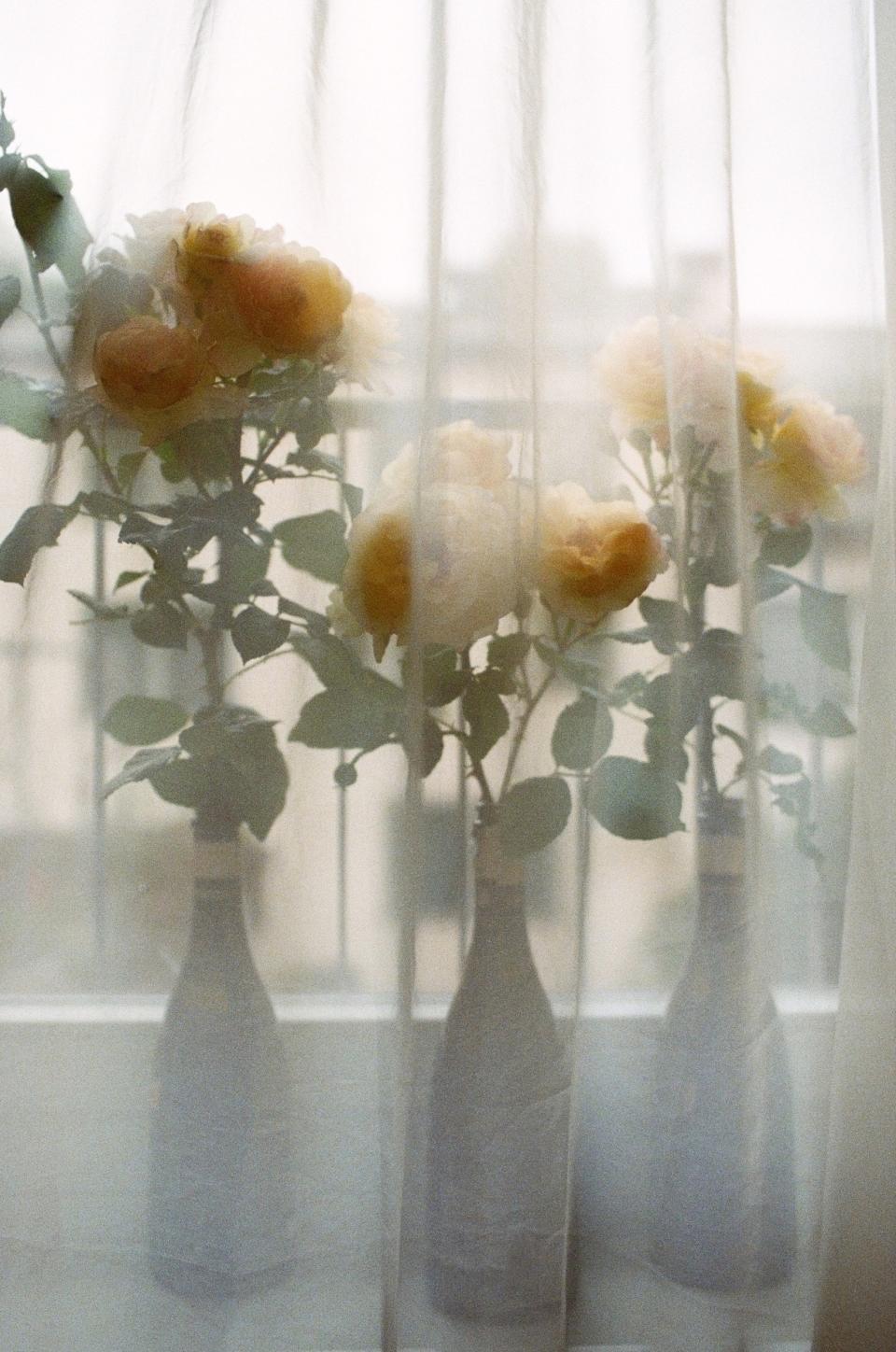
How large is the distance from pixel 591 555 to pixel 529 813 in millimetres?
170

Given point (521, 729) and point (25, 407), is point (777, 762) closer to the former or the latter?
point (521, 729)

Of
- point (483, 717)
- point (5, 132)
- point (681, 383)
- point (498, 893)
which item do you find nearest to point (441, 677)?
point (483, 717)

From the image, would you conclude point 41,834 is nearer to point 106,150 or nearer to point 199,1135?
point 199,1135

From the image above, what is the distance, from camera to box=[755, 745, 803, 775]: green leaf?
0.75 metres

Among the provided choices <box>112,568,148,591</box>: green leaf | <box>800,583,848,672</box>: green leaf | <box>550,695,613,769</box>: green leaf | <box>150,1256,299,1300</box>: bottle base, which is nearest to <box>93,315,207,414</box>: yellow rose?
<box>112,568,148,591</box>: green leaf

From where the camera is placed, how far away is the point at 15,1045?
73 centimetres

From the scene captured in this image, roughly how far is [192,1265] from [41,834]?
290mm

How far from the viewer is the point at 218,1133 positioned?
28.3 inches

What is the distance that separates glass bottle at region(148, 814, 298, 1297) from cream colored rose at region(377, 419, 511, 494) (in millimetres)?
252

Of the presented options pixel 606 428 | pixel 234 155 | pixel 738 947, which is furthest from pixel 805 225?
pixel 738 947

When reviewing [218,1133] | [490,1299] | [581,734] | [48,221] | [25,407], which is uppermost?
[48,221]

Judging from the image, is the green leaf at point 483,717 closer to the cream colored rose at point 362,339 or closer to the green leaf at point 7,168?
the cream colored rose at point 362,339

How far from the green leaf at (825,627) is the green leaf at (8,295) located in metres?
0.55

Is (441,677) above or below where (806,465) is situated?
below
